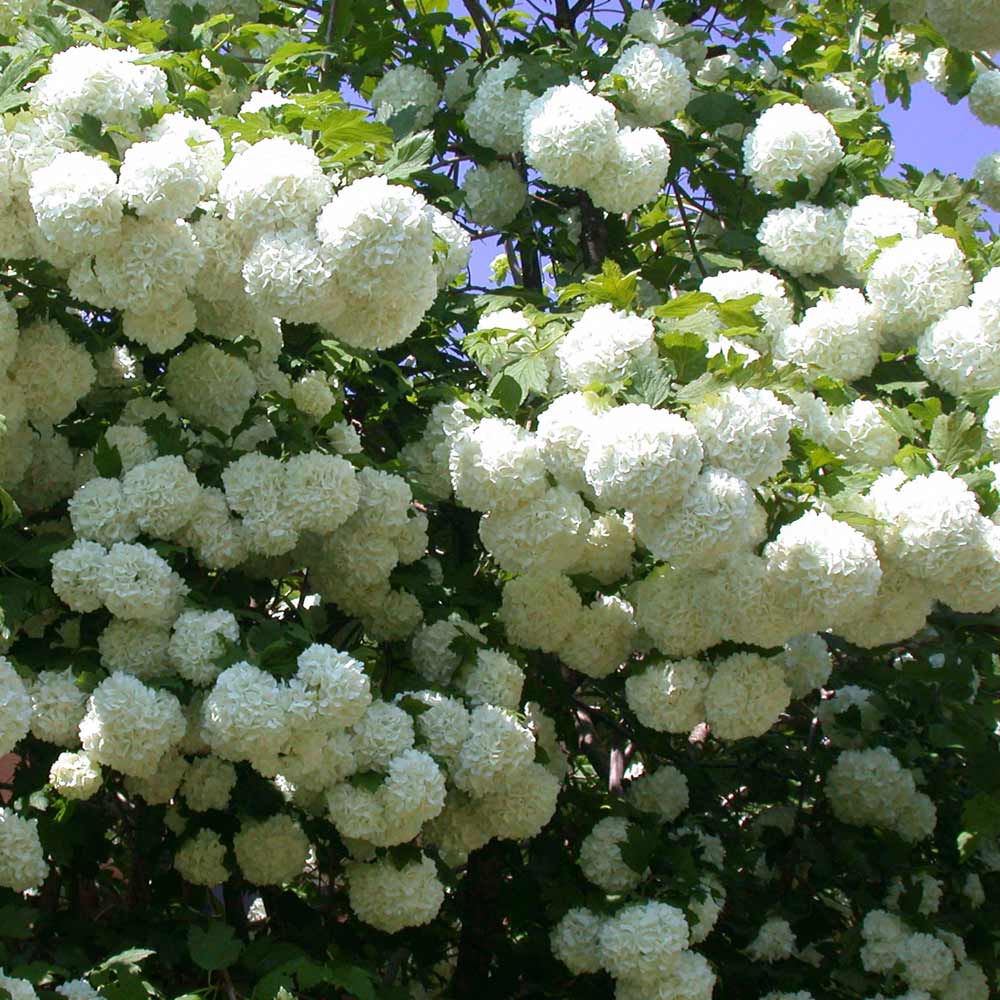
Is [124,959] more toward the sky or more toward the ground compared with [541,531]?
more toward the ground

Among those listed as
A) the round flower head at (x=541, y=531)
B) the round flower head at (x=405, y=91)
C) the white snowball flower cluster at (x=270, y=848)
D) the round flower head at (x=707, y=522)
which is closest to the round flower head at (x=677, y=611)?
the round flower head at (x=541, y=531)

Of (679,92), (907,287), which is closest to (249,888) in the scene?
(907,287)

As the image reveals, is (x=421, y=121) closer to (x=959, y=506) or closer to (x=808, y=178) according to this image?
(x=808, y=178)

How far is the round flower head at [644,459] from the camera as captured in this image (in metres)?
2.64

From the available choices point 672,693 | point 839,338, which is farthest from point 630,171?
point 672,693

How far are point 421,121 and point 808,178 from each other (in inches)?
44.8

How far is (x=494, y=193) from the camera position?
430 centimetres

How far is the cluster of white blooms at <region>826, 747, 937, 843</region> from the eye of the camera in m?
4.18

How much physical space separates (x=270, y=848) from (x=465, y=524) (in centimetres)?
114

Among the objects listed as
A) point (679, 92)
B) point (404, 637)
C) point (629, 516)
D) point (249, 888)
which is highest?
point (679, 92)

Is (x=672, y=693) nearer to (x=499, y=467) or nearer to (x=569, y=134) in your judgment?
(x=499, y=467)

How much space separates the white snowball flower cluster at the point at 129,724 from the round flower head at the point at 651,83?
86.3 inches

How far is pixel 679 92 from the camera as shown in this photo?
4.01 metres

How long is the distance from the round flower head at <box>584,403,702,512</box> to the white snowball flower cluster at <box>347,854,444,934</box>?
36.7 inches
